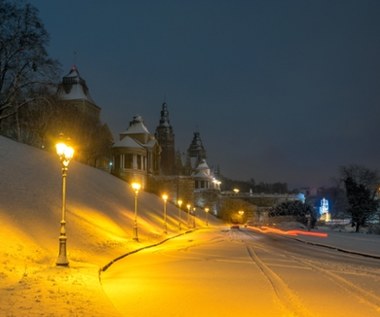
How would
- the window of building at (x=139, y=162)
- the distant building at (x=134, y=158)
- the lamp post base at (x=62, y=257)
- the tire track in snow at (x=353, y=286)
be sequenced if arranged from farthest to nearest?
the window of building at (x=139, y=162) < the distant building at (x=134, y=158) < the lamp post base at (x=62, y=257) < the tire track in snow at (x=353, y=286)

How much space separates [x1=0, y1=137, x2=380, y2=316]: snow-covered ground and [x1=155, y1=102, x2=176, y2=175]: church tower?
273ft

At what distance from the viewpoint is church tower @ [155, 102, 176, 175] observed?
141500 mm

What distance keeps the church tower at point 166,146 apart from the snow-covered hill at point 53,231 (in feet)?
273

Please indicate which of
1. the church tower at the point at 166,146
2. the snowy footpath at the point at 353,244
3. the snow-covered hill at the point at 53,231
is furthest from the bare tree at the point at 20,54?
the church tower at the point at 166,146

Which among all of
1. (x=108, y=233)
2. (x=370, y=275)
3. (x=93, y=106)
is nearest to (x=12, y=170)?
(x=108, y=233)

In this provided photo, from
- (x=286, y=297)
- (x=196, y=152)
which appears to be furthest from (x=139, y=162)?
(x=196, y=152)

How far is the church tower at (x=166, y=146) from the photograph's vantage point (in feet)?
464

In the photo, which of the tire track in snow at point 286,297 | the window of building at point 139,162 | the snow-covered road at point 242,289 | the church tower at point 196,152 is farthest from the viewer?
the church tower at point 196,152

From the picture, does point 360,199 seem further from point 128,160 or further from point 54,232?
point 54,232

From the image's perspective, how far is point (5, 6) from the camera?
132ft

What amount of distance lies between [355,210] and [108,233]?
49975 millimetres

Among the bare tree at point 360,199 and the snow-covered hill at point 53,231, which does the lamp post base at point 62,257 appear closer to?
the snow-covered hill at point 53,231

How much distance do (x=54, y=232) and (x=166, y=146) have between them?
11744cm

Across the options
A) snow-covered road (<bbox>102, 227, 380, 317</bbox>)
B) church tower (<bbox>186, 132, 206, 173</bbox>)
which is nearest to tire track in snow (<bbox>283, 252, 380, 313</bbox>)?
snow-covered road (<bbox>102, 227, 380, 317</bbox>)
